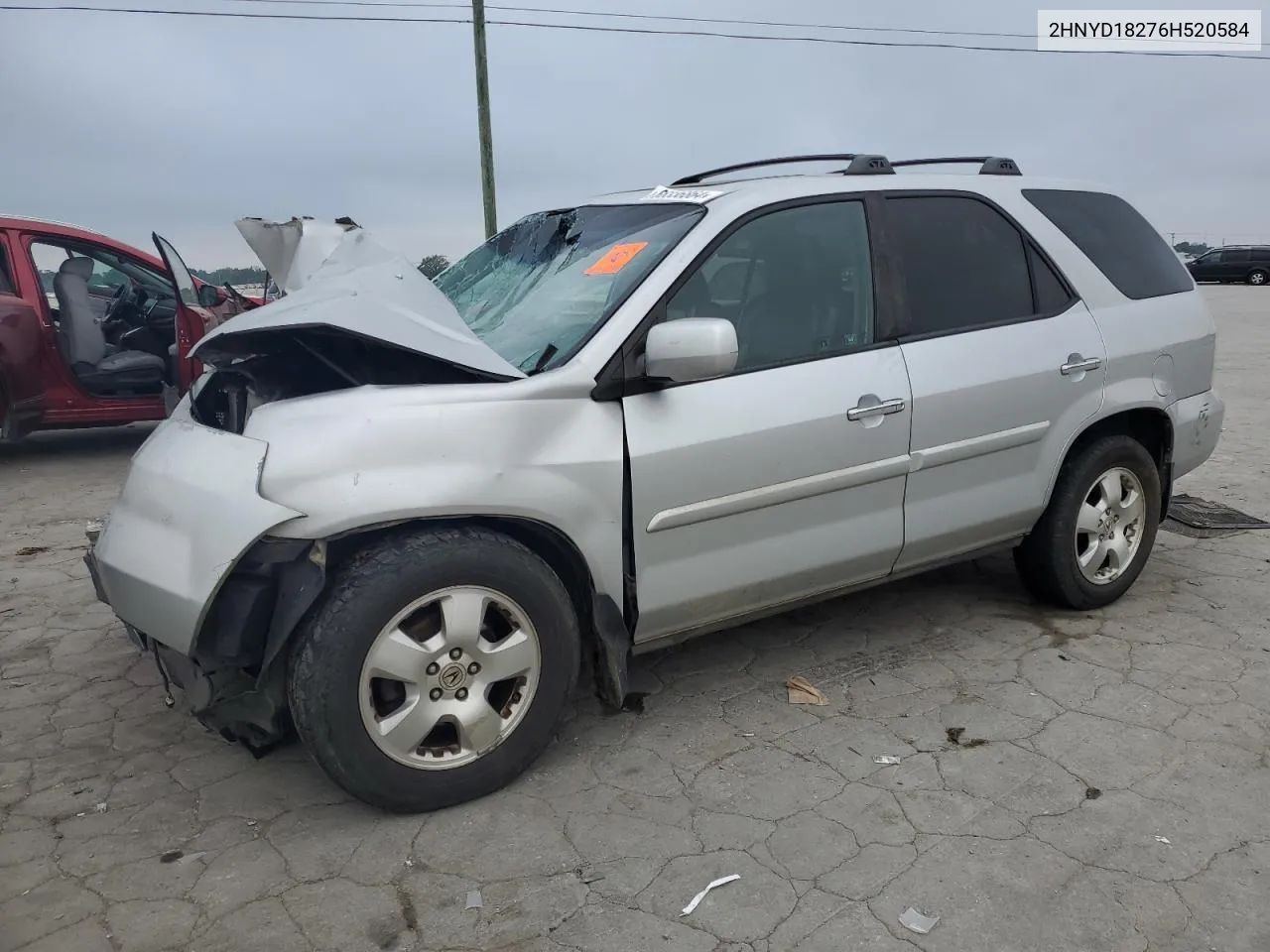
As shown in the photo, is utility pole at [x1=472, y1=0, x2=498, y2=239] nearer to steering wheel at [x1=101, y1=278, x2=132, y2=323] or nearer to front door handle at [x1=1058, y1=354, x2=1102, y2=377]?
steering wheel at [x1=101, y1=278, x2=132, y2=323]

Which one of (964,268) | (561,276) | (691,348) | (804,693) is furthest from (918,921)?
(964,268)

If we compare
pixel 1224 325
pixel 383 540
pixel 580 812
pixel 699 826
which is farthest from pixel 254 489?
pixel 1224 325

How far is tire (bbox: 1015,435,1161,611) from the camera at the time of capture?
12.9ft

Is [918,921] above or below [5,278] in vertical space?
below

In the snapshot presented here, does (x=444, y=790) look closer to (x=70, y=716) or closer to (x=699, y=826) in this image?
(x=699, y=826)

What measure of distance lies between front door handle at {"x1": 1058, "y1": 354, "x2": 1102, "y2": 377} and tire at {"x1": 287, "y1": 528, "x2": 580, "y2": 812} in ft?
7.23

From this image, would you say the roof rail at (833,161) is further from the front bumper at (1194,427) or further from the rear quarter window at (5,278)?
the rear quarter window at (5,278)

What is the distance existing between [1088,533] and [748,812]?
2140mm

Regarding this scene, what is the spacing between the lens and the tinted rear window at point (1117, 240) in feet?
13.2

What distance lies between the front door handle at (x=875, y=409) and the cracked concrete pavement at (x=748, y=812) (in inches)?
39.3

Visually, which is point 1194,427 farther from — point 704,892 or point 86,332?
point 86,332

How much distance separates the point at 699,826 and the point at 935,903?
2.12 ft

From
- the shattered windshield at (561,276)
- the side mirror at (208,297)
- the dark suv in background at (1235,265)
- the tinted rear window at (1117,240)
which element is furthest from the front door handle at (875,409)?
the dark suv in background at (1235,265)

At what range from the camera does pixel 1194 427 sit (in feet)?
13.9
